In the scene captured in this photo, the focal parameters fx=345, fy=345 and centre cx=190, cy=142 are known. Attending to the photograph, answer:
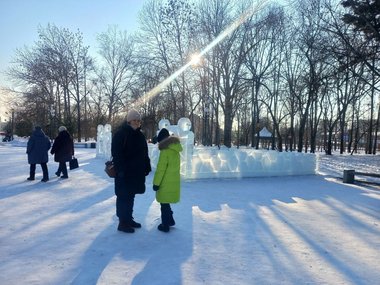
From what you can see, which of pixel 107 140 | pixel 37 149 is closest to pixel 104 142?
pixel 107 140

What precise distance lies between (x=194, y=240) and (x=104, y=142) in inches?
567

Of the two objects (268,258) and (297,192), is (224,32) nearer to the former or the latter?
(297,192)

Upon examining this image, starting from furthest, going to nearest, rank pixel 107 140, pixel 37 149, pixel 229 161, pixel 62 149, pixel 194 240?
pixel 107 140, pixel 229 161, pixel 62 149, pixel 37 149, pixel 194 240

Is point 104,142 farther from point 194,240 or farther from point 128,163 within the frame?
point 194,240

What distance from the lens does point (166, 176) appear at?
5426 millimetres

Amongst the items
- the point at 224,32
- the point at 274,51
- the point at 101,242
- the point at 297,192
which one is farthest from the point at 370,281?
the point at 274,51

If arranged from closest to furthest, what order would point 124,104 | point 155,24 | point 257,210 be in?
point 257,210 < point 155,24 < point 124,104

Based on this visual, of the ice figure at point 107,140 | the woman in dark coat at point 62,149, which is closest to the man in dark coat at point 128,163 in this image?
the woman in dark coat at point 62,149

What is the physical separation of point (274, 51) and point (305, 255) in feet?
93.8

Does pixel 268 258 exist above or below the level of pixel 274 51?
below

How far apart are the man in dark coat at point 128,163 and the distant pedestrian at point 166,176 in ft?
0.79

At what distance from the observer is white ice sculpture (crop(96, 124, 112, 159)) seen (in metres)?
18.1

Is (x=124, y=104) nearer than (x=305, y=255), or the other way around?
(x=305, y=255)

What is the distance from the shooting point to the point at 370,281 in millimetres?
3809
